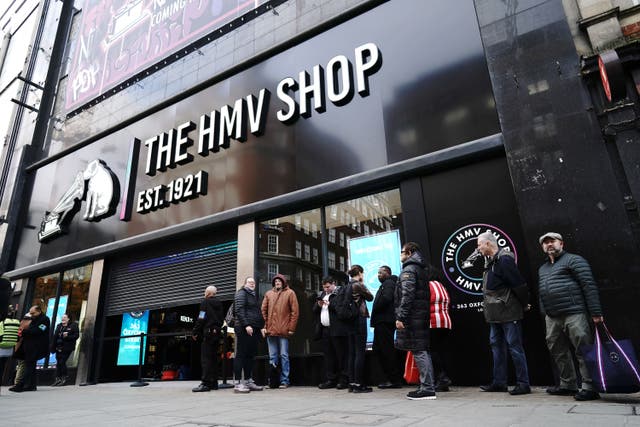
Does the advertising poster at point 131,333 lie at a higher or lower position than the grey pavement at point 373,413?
higher

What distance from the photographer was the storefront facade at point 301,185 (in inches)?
246

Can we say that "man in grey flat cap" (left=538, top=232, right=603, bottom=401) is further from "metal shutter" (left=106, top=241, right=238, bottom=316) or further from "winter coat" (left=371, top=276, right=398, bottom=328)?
"metal shutter" (left=106, top=241, right=238, bottom=316)

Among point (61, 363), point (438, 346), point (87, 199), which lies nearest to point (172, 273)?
point (61, 363)

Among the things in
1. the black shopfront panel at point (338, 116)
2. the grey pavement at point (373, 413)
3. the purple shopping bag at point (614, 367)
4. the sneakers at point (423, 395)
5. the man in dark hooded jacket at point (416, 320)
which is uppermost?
the black shopfront panel at point (338, 116)

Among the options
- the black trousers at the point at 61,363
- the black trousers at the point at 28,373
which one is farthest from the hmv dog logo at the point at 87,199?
the black trousers at the point at 28,373

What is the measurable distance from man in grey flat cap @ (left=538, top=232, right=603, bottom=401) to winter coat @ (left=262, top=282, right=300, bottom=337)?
375 centimetres

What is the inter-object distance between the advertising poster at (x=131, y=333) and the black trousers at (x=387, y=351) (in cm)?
724

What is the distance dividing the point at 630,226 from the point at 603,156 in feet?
3.15

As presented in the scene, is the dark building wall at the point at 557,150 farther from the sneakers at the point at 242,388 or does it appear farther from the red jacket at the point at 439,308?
the sneakers at the point at 242,388

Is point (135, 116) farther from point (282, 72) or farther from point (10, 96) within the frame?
point (10, 96)

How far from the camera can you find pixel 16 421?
12.5ft

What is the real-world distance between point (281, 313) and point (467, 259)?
307cm

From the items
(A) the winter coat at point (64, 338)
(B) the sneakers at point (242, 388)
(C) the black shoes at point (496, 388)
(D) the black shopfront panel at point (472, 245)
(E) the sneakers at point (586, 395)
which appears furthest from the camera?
(A) the winter coat at point (64, 338)

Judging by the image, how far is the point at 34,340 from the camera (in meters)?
8.51
